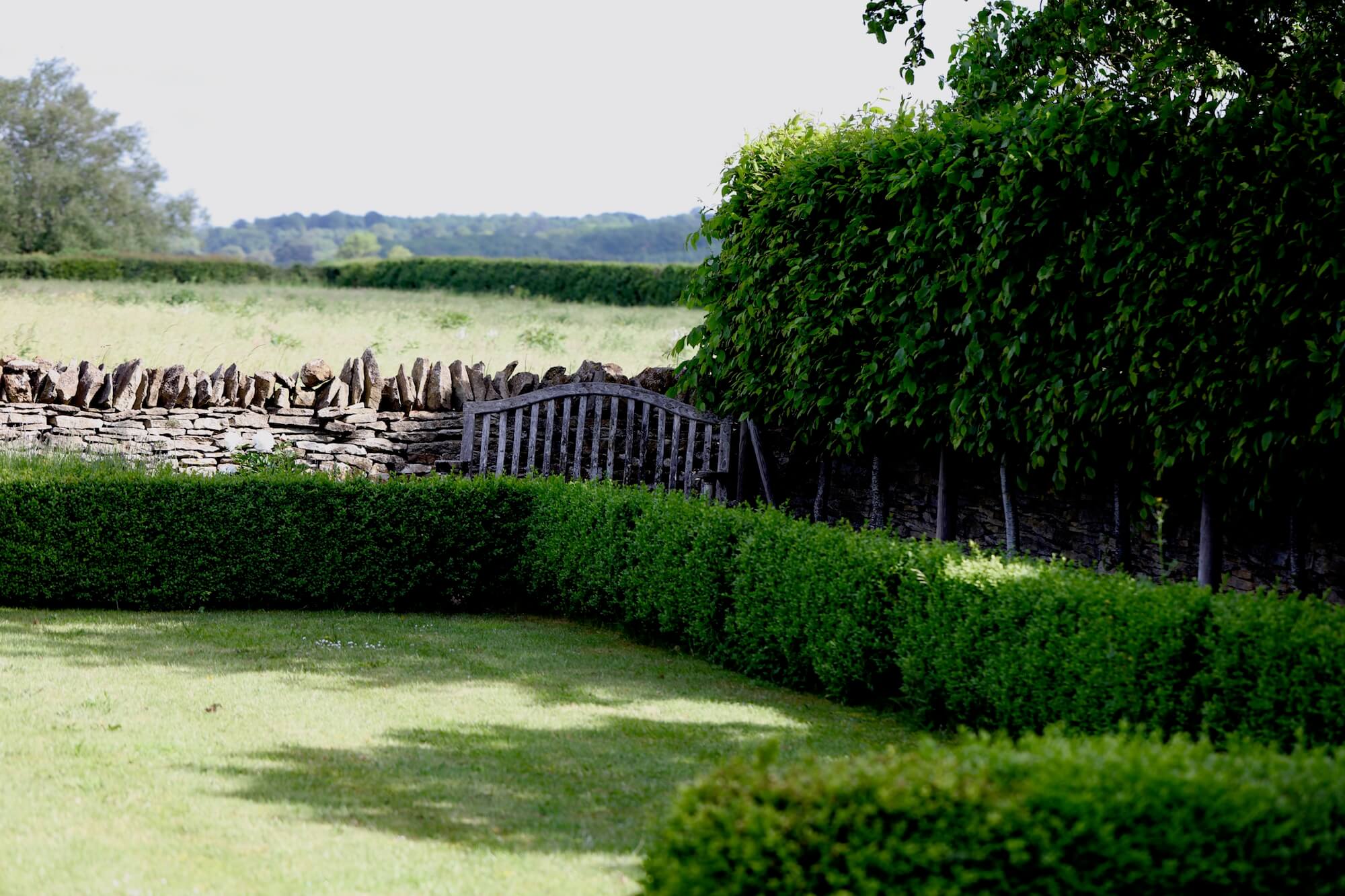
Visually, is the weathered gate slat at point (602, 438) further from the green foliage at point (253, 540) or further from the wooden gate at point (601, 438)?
the green foliage at point (253, 540)

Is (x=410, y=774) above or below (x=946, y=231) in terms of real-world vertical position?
below

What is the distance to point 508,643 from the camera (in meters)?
9.23

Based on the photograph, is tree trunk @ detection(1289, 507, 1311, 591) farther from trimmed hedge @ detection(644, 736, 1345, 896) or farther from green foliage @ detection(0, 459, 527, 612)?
green foliage @ detection(0, 459, 527, 612)

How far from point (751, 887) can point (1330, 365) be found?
4.96 meters

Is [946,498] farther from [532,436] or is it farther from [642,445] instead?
[532,436]

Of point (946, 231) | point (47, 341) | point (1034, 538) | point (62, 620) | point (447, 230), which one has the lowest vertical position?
point (62, 620)

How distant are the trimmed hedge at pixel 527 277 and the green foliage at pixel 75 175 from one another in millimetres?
19518

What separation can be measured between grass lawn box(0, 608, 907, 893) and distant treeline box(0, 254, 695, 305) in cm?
2586

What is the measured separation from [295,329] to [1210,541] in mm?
16245

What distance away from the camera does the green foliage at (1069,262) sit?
667 cm

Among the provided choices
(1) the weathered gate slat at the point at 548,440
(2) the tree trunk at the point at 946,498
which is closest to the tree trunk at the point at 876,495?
(2) the tree trunk at the point at 946,498

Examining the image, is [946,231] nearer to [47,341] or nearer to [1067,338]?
[1067,338]

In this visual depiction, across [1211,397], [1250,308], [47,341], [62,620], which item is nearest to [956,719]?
[1211,397]

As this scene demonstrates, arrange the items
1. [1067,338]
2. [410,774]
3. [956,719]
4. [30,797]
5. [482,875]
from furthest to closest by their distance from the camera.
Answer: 1. [1067,338]
2. [956,719]
3. [410,774]
4. [30,797]
5. [482,875]
